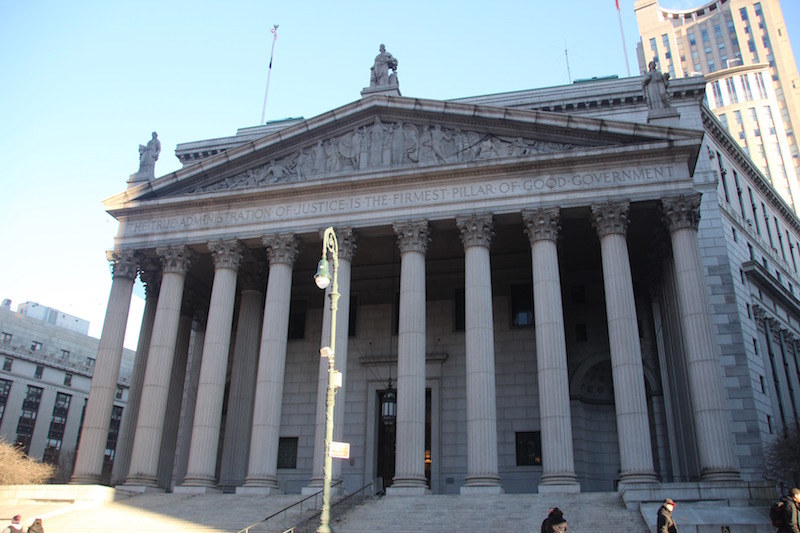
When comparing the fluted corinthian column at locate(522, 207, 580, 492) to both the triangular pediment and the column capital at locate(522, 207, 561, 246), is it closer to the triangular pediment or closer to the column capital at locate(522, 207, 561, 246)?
the column capital at locate(522, 207, 561, 246)

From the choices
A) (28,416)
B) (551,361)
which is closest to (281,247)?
(551,361)

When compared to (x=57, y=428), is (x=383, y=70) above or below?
above

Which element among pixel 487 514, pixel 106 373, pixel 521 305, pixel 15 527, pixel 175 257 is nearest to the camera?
pixel 15 527

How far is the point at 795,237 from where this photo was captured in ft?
188

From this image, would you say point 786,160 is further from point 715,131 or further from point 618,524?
point 618,524

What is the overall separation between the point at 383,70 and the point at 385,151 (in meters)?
4.82

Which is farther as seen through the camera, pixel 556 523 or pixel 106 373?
pixel 106 373

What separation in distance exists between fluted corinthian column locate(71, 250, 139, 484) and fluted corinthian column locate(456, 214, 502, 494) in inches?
615

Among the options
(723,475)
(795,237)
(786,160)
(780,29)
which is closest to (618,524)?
(723,475)

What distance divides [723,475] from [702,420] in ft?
6.55

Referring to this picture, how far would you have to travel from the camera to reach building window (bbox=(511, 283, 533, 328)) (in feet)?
122

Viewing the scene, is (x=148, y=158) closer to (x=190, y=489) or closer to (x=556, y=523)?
(x=190, y=489)

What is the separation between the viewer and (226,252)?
32719 mm

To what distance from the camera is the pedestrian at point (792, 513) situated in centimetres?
1345
